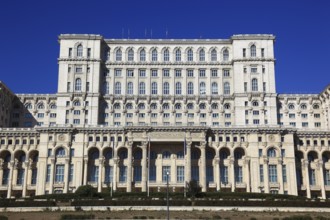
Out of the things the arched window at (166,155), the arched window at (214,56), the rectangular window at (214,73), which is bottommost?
the arched window at (166,155)

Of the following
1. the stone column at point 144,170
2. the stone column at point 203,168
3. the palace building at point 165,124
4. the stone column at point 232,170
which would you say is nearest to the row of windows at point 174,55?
the palace building at point 165,124

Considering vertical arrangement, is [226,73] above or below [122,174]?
above

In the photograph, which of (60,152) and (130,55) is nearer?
(60,152)

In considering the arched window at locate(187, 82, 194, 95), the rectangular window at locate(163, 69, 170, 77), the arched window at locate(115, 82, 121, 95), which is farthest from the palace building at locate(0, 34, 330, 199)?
the arched window at locate(115, 82, 121, 95)

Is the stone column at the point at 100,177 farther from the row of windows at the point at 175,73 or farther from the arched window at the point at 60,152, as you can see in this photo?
the row of windows at the point at 175,73

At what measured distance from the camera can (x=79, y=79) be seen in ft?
504

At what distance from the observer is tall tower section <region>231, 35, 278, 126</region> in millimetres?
149000

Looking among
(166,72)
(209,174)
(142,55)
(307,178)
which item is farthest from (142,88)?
(307,178)

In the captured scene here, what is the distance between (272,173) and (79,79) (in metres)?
68.4

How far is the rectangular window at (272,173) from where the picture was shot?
132 metres

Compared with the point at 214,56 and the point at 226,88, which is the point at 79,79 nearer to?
the point at 214,56

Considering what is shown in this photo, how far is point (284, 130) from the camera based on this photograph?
136 metres

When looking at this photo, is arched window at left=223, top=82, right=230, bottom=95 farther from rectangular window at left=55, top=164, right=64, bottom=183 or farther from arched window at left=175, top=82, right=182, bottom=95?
rectangular window at left=55, top=164, right=64, bottom=183

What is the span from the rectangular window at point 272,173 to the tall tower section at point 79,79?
183 feet
